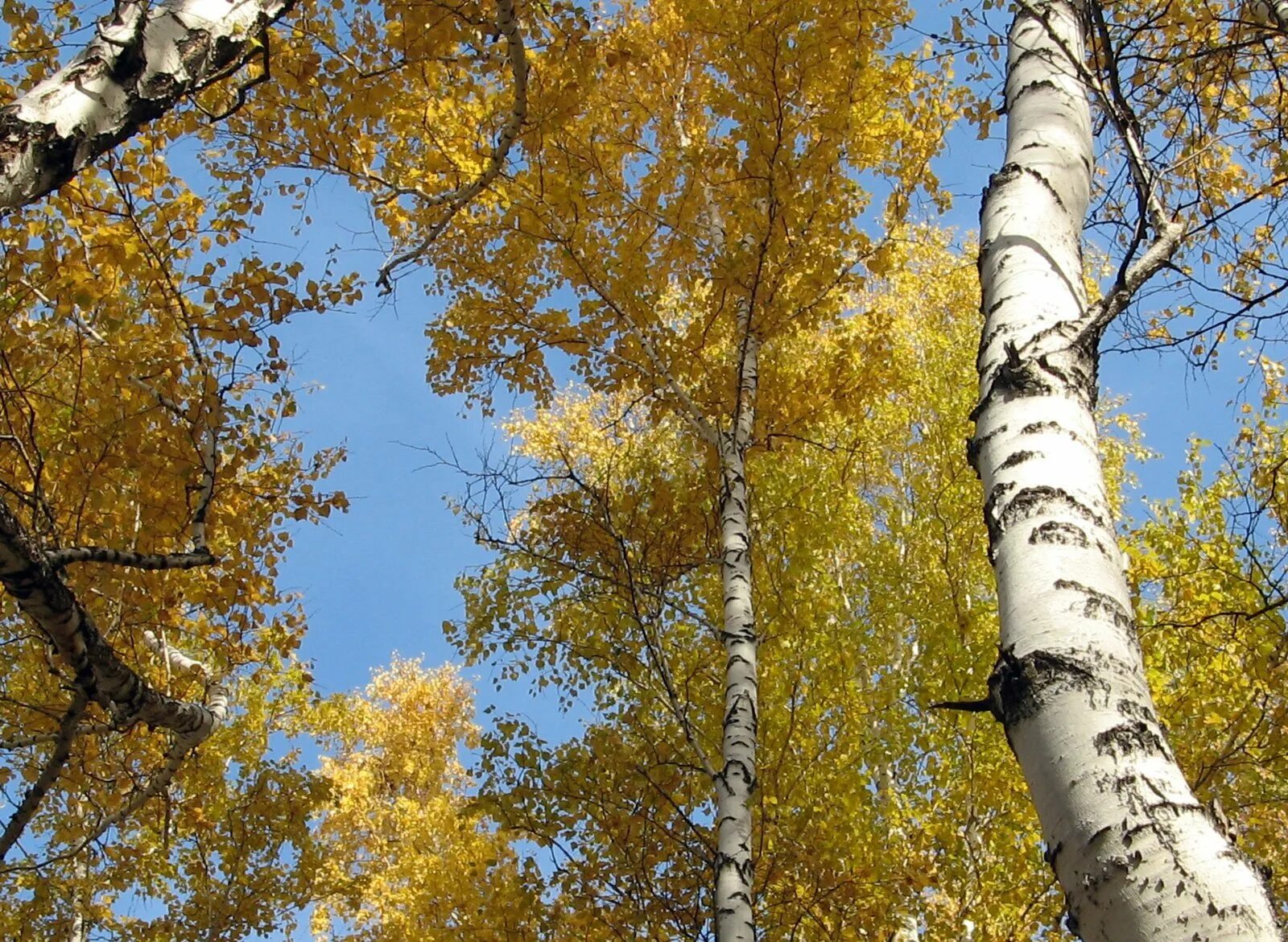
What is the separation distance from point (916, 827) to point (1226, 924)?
5668mm

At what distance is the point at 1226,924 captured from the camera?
1085 mm

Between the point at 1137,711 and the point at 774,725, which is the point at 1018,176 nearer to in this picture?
the point at 1137,711

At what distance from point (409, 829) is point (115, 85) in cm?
1382

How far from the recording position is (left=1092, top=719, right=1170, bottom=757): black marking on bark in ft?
4.21

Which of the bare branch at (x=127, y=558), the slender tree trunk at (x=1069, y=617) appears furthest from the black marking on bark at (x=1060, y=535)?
the bare branch at (x=127, y=558)

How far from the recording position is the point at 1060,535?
5.22 feet

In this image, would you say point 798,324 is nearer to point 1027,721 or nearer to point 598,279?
point 598,279

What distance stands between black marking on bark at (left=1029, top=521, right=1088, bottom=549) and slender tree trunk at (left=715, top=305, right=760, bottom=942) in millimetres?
2184

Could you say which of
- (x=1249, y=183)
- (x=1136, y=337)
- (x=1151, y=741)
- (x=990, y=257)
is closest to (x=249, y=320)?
(x=990, y=257)

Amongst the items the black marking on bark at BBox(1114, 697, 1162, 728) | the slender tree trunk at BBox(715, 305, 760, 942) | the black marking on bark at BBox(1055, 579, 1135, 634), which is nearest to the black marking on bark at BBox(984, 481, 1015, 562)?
the black marking on bark at BBox(1055, 579, 1135, 634)

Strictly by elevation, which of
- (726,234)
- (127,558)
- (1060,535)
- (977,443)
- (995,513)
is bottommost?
(1060,535)

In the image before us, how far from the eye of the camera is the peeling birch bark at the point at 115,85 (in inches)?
82.2

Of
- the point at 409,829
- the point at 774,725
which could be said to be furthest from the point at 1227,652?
the point at 409,829

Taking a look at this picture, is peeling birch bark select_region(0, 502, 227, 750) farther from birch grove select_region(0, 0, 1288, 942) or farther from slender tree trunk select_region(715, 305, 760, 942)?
slender tree trunk select_region(715, 305, 760, 942)
